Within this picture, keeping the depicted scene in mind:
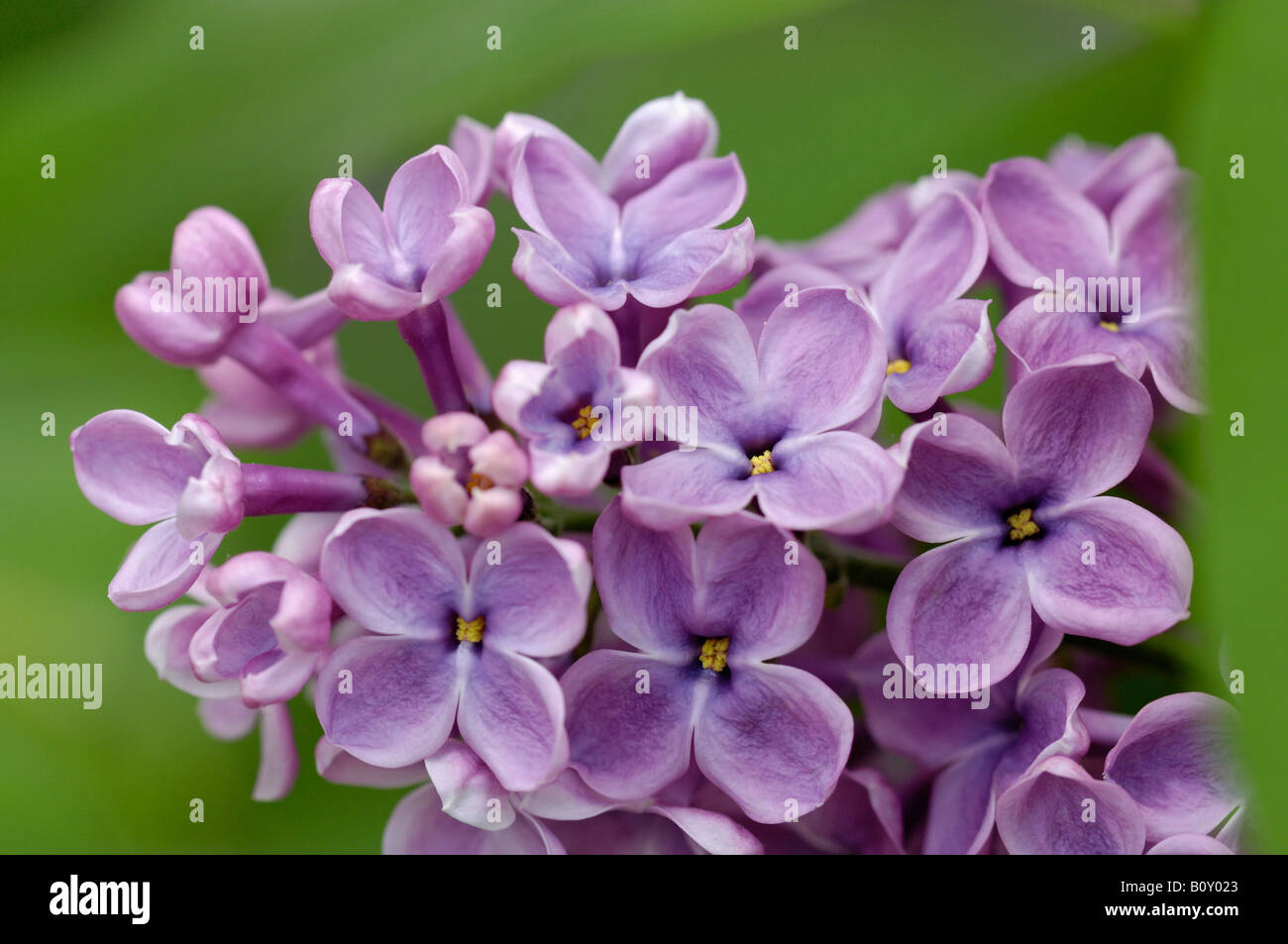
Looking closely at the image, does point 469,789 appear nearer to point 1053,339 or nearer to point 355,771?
point 355,771

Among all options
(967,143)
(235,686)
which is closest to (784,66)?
(967,143)

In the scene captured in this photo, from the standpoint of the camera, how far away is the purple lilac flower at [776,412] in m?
0.61

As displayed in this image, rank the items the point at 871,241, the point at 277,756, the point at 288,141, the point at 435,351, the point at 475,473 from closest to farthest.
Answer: the point at 475,473, the point at 435,351, the point at 277,756, the point at 871,241, the point at 288,141

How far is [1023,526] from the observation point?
68 centimetres

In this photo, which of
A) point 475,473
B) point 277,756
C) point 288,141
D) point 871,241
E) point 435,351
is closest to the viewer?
point 475,473

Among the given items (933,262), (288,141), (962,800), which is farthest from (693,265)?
(288,141)

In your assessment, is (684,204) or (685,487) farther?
(684,204)

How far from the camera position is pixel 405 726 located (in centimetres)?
65

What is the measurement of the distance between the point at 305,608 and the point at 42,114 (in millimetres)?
798

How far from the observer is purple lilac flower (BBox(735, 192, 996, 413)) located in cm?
68

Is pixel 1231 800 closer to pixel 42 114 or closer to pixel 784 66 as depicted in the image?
pixel 784 66

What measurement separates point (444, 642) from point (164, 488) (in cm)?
20

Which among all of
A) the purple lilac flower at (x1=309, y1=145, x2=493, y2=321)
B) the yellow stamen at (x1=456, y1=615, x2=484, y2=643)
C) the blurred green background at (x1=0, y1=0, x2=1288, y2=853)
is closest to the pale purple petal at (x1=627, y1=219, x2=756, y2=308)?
the purple lilac flower at (x1=309, y1=145, x2=493, y2=321)

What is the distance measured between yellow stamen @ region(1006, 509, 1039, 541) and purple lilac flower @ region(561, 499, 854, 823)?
4.9 inches
